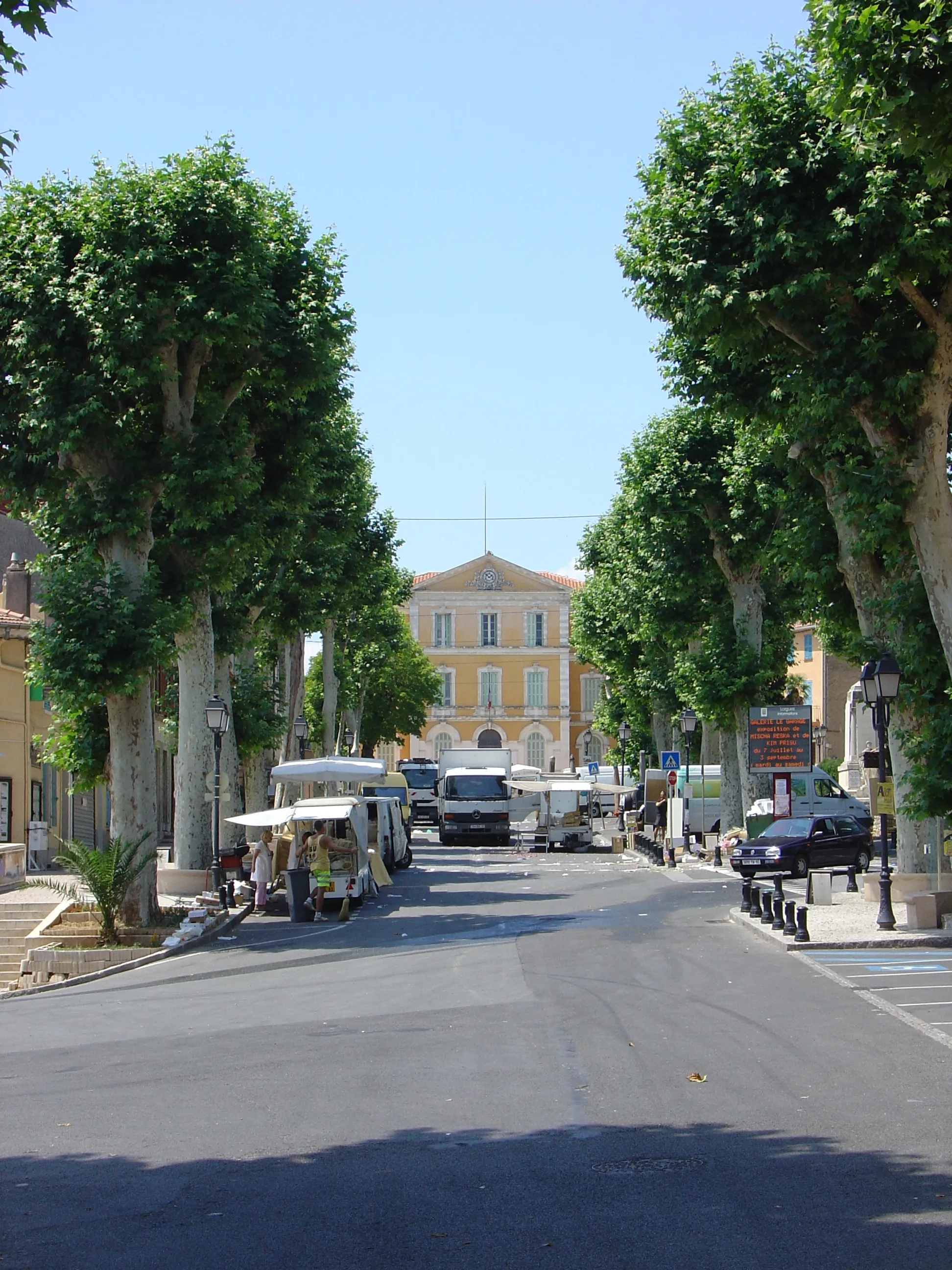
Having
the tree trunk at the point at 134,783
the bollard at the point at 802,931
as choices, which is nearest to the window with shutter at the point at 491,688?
the tree trunk at the point at 134,783

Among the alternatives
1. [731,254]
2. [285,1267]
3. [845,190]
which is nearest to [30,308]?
[731,254]

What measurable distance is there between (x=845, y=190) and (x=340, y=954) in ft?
39.6

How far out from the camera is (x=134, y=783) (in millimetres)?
22016

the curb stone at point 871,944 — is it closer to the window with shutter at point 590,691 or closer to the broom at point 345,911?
the broom at point 345,911

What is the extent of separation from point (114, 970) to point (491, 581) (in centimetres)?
8660

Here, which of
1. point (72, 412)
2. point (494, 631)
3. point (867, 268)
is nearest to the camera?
point (867, 268)

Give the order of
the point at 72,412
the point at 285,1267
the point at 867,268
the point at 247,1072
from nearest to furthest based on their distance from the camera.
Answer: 1. the point at 285,1267
2. the point at 247,1072
3. the point at 867,268
4. the point at 72,412

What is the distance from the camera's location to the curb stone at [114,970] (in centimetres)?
1812

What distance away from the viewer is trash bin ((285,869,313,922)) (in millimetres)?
24609

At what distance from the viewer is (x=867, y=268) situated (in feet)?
60.8

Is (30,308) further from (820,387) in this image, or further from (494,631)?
(494,631)

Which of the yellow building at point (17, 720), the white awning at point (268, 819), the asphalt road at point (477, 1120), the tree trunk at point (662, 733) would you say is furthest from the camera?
the tree trunk at point (662, 733)

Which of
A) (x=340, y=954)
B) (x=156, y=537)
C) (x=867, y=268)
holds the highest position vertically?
(x=867, y=268)

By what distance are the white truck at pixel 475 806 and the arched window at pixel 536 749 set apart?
166 feet
